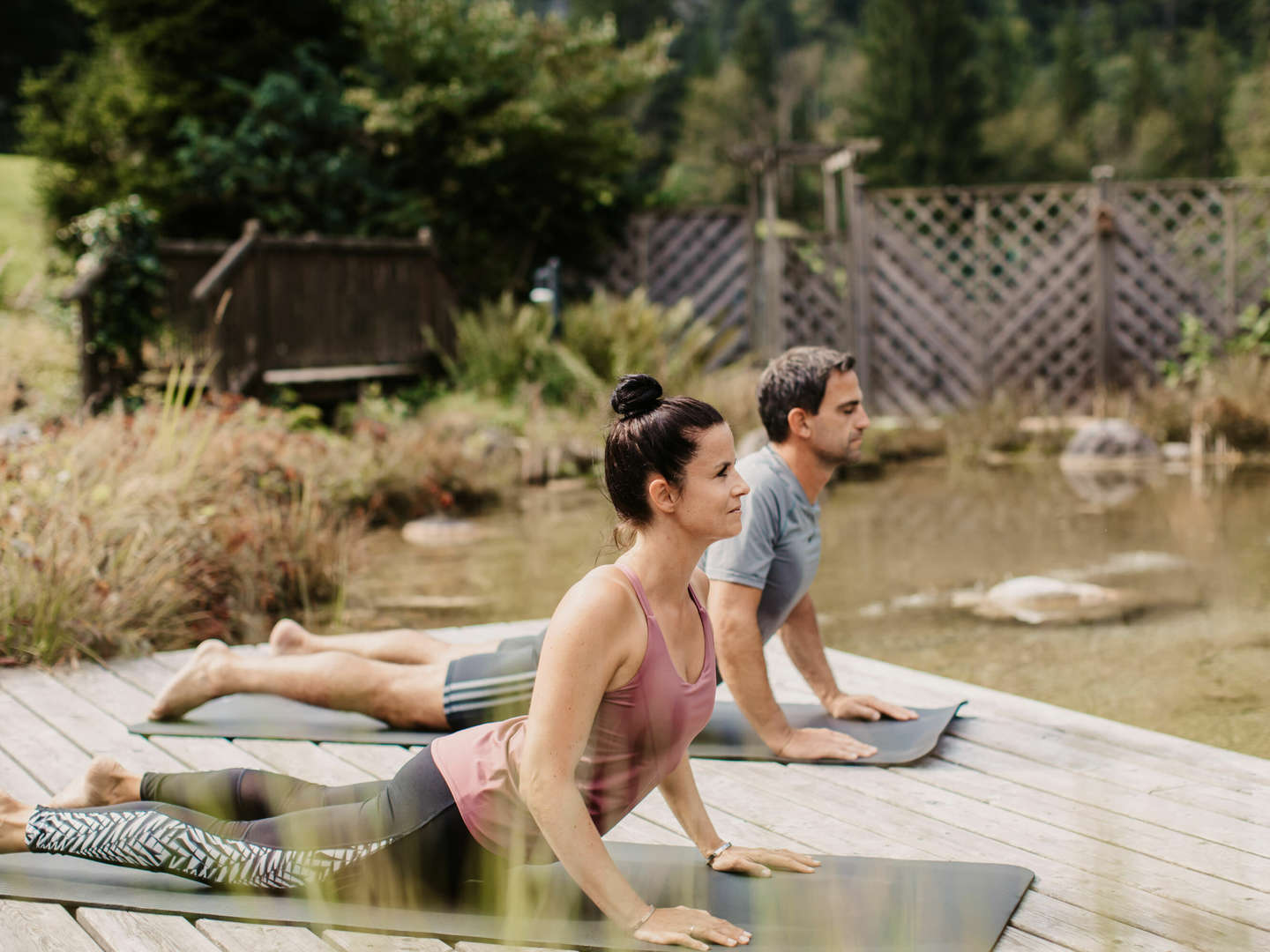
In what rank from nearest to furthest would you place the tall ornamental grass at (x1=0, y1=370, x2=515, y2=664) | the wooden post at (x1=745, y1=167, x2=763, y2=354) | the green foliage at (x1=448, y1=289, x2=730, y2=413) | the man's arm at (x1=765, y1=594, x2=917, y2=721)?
1. the man's arm at (x1=765, y1=594, x2=917, y2=721)
2. the tall ornamental grass at (x1=0, y1=370, x2=515, y2=664)
3. the green foliage at (x1=448, y1=289, x2=730, y2=413)
4. the wooden post at (x1=745, y1=167, x2=763, y2=354)

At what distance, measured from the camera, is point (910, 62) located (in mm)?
22531

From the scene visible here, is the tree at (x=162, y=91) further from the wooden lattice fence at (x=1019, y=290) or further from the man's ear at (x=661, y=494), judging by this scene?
the man's ear at (x=661, y=494)

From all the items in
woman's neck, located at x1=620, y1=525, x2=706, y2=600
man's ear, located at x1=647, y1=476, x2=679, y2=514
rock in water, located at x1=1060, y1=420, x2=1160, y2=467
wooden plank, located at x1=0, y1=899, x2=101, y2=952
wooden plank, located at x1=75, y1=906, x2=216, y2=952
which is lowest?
rock in water, located at x1=1060, y1=420, x2=1160, y2=467

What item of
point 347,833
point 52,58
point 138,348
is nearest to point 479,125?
point 138,348

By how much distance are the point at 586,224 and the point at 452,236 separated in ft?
4.17

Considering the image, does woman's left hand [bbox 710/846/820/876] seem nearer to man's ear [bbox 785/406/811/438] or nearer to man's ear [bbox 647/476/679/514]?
man's ear [bbox 647/476/679/514]

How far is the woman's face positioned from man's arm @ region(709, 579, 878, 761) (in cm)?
83

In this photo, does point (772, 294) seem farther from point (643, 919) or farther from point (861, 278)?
point (643, 919)

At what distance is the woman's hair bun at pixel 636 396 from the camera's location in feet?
6.06

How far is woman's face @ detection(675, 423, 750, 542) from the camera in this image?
1857 mm

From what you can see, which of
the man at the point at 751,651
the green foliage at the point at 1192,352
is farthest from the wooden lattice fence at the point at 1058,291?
the man at the point at 751,651

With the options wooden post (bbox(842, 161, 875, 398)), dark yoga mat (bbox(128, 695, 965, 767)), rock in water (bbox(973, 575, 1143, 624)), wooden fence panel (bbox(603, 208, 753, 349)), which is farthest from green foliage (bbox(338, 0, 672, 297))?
dark yoga mat (bbox(128, 695, 965, 767))

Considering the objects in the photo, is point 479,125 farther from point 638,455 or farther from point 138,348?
point 638,455

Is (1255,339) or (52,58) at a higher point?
(52,58)
